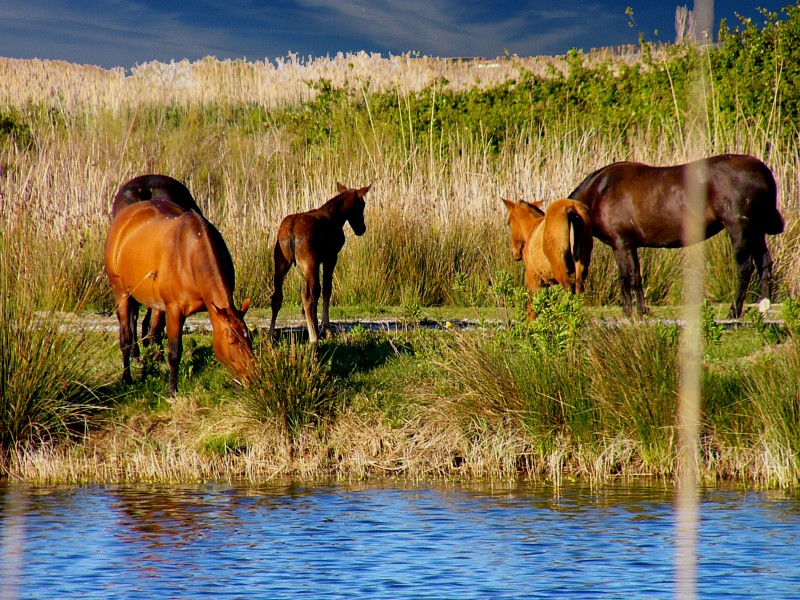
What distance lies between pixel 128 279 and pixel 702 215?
20.5ft

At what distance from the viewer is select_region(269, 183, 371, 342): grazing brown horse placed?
35.9ft

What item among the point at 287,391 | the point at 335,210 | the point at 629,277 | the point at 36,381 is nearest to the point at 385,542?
the point at 287,391

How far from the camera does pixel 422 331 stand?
35.4 ft

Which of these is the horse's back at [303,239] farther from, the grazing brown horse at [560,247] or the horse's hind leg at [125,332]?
the grazing brown horse at [560,247]

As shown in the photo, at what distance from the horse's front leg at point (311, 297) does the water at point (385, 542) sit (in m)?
2.89

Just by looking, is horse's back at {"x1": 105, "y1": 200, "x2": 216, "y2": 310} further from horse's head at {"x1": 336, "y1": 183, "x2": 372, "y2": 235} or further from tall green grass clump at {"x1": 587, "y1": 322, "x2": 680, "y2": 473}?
tall green grass clump at {"x1": 587, "y1": 322, "x2": 680, "y2": 473}

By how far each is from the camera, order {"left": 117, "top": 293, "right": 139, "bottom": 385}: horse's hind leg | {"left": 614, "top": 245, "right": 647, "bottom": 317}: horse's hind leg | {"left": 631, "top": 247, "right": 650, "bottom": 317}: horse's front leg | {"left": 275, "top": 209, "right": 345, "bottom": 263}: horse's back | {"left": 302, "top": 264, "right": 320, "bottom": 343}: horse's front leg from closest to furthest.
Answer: {"left": 117, "top": 293, "right": 139, "bottom": 385}: horse's hind leg < {"left": 302, "top": 264, "right": 320, "bottom": 343}: horse's front leg < {"left": 275, "top": 209, "right": 345, "bottom": 263}: horse's back < {"left": 631, "top": 247, "right": 650, "bottom": 317}: horse's front leg < {"left": 614, "top": 245, "right": 647, "bottom": 317}: horse's hind leg

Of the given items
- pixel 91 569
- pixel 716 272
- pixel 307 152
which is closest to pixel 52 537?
pixel 91 569

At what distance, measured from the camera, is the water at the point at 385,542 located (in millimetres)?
5762

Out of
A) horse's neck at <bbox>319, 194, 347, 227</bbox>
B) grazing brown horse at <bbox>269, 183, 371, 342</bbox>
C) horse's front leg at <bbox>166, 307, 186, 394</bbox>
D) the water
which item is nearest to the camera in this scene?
the water

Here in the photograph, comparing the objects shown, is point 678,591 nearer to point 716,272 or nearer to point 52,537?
point 52,537

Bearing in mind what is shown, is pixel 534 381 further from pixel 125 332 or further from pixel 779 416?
pixel 125 332

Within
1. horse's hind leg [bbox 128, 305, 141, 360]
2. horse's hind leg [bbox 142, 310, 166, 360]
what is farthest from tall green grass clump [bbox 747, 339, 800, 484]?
horse's hind leg [bbox 128, 305, 141, 360]

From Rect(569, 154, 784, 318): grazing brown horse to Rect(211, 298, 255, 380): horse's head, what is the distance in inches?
198
